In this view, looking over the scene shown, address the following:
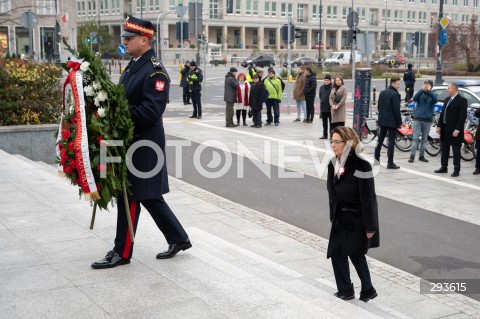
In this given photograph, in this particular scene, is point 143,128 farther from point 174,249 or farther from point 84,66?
point 174,249

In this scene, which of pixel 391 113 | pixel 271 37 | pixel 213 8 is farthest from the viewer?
pixel 271 37

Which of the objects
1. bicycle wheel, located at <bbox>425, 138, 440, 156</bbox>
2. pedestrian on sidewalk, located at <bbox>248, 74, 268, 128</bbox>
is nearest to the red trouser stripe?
bicycle wheel, located at <bbox>425, 138, 440, 156</bbox>

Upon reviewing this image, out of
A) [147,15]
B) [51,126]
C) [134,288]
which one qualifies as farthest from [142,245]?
[147,15]

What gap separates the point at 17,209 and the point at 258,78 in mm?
13403

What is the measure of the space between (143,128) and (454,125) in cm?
897

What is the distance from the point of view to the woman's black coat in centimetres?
562

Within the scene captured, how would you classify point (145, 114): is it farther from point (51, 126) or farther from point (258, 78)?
point (258, 78)

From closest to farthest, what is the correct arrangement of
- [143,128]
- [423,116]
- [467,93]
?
[143,128] → [423,116] → [467,93]

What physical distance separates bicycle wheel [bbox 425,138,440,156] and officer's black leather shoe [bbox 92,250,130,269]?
1103 cm

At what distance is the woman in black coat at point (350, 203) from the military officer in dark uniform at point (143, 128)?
1.45 meters

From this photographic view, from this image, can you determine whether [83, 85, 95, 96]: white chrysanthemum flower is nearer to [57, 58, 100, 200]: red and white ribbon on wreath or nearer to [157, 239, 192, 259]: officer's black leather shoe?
[57, 58, 100, 200]: red and white ribbon on wreath

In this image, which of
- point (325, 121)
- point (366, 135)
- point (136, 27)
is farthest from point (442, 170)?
point (136, 27)

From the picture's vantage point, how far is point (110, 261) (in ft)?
19.4

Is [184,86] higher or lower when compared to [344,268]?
higher
